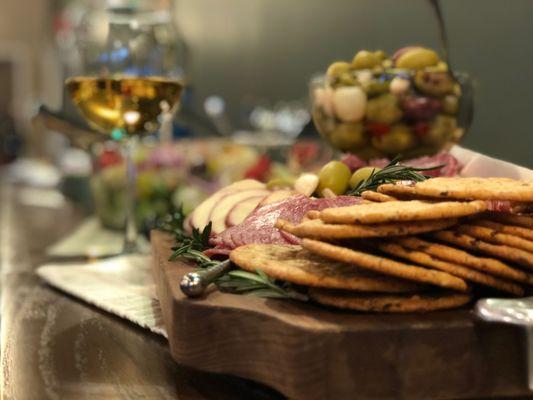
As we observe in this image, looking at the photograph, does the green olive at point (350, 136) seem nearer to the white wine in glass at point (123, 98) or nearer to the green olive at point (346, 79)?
the green olive at point (346, 79)

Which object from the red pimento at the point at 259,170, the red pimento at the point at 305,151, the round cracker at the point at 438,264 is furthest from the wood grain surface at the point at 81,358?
the red pimento at the point at 305,151

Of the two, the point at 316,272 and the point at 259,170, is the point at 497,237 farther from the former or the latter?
the point at 259,170

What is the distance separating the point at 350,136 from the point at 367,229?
0.59 metres

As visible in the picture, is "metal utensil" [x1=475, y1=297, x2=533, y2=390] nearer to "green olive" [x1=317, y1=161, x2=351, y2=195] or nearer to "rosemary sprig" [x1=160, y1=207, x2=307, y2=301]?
"rosemary sprig" [x1=160, y1=207, x2=307, y2=301]

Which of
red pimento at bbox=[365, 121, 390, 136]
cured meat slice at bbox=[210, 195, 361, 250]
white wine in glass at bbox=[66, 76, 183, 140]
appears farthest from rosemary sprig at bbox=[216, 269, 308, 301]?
white wine in glass at bbox=[66, 76, 183, 140]

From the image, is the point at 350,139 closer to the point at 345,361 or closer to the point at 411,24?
the point at 345,361

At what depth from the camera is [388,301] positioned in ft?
2.24

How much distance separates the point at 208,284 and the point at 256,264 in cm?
5

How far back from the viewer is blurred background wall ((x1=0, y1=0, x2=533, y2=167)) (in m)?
1.59

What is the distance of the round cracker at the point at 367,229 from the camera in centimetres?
68

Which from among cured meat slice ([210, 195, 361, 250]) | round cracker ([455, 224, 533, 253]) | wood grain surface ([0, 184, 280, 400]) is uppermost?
round cracker ([455, 224, 533, 253])

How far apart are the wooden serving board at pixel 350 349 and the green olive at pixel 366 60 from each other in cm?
64

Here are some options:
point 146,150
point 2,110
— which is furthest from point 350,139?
point 2,110

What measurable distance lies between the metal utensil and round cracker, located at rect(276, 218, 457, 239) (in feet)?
0.28
